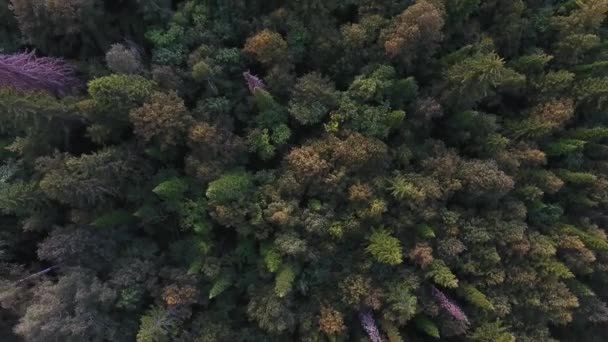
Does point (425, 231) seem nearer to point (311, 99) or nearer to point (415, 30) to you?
point (311, 99)

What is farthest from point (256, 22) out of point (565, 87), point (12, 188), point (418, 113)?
point (565, 87)

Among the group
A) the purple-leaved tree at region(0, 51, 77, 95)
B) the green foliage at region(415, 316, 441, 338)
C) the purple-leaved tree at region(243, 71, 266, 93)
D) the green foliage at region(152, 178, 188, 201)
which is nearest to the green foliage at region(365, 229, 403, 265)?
the green foliage at region(415, 316, 441, 338)

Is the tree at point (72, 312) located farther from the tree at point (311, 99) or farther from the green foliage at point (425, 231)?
the green foliage at point (425, 231)

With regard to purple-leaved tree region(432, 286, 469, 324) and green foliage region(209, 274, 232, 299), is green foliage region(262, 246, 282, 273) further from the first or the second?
purple-leaved tree region(432, 286, 469, 324)

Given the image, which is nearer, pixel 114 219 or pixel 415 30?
pixel 415 30

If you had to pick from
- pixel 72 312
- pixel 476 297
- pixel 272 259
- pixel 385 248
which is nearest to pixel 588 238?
pixel 476 297

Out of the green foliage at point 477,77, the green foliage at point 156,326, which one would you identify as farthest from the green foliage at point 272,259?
the green foliage at point 477,77

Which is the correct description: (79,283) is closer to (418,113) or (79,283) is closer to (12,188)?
(12,188)
